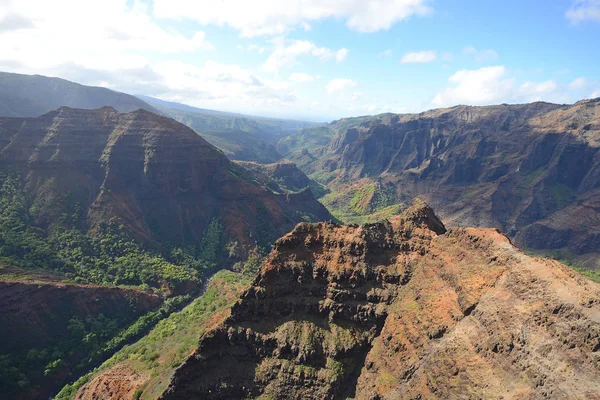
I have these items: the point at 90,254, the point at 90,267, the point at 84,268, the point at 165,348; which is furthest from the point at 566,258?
the point at 90,254

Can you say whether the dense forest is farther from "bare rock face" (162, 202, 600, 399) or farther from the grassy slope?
"bare rock face" (162, 202, 600, 399)

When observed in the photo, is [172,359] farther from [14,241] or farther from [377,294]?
[14,241]

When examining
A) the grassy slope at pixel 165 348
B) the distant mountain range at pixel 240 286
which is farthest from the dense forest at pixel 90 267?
the grassy slope at pixel 165 348

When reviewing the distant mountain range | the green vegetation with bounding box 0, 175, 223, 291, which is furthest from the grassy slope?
the green vegetation with bounding box 0, 175, 223, 291

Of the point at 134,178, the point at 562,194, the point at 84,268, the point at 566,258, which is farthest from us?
the point at 562,194

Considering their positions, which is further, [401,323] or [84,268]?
[84,268]

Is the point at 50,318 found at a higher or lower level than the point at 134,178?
lower

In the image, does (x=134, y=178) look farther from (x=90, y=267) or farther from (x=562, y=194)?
(x=562, y=194)
